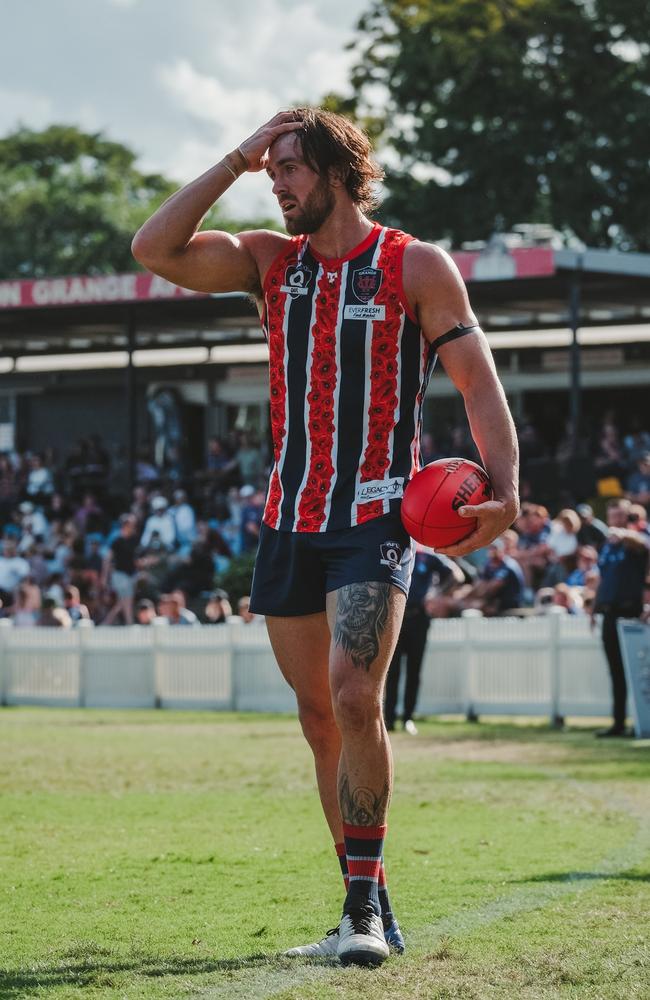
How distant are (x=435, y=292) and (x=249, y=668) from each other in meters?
15.9

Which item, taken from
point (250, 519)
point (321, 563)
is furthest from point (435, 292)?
point (250, 519)

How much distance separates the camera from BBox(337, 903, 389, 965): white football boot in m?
4.98

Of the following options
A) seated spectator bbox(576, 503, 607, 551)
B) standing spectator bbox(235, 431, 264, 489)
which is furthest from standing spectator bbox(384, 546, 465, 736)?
standing spectator bbox(235, 431, 264, 489)

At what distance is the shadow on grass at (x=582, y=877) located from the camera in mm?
6719

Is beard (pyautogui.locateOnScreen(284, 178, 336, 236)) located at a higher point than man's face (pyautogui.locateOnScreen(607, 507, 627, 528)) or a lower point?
higher

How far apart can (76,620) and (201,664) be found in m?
3.28

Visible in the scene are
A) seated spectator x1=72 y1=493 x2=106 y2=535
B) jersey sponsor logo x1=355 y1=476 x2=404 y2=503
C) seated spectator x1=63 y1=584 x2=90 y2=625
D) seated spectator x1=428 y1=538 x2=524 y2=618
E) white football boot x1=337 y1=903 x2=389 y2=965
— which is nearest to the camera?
white football boot x1=337 y1=903 x2=389 y2=965

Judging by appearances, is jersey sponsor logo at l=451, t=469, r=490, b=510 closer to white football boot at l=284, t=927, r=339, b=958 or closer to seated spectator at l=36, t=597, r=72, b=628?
white football boot at l=284, t=927, r=339, b=958

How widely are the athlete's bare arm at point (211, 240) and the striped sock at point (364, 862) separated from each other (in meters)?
1.77

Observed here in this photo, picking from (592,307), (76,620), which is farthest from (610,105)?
(76,620)

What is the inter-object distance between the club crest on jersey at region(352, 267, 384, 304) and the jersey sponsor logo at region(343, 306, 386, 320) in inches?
1.1

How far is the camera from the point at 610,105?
132 feet

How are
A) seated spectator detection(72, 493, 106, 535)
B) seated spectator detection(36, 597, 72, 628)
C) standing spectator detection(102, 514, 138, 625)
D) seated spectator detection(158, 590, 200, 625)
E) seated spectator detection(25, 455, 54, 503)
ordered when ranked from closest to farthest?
seated spectator detection(158, 590, 200, 625) < seated spectator detection(36, 597, 72, 628) < standing spectator detection(102, 514, 138, 625) < seated spectator detection(72, 493, 106, 535) < seated spectator detection(25, 455, 54, 503)

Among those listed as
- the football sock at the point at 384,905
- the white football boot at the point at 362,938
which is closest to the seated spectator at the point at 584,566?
the football sock at the point at 384,905
